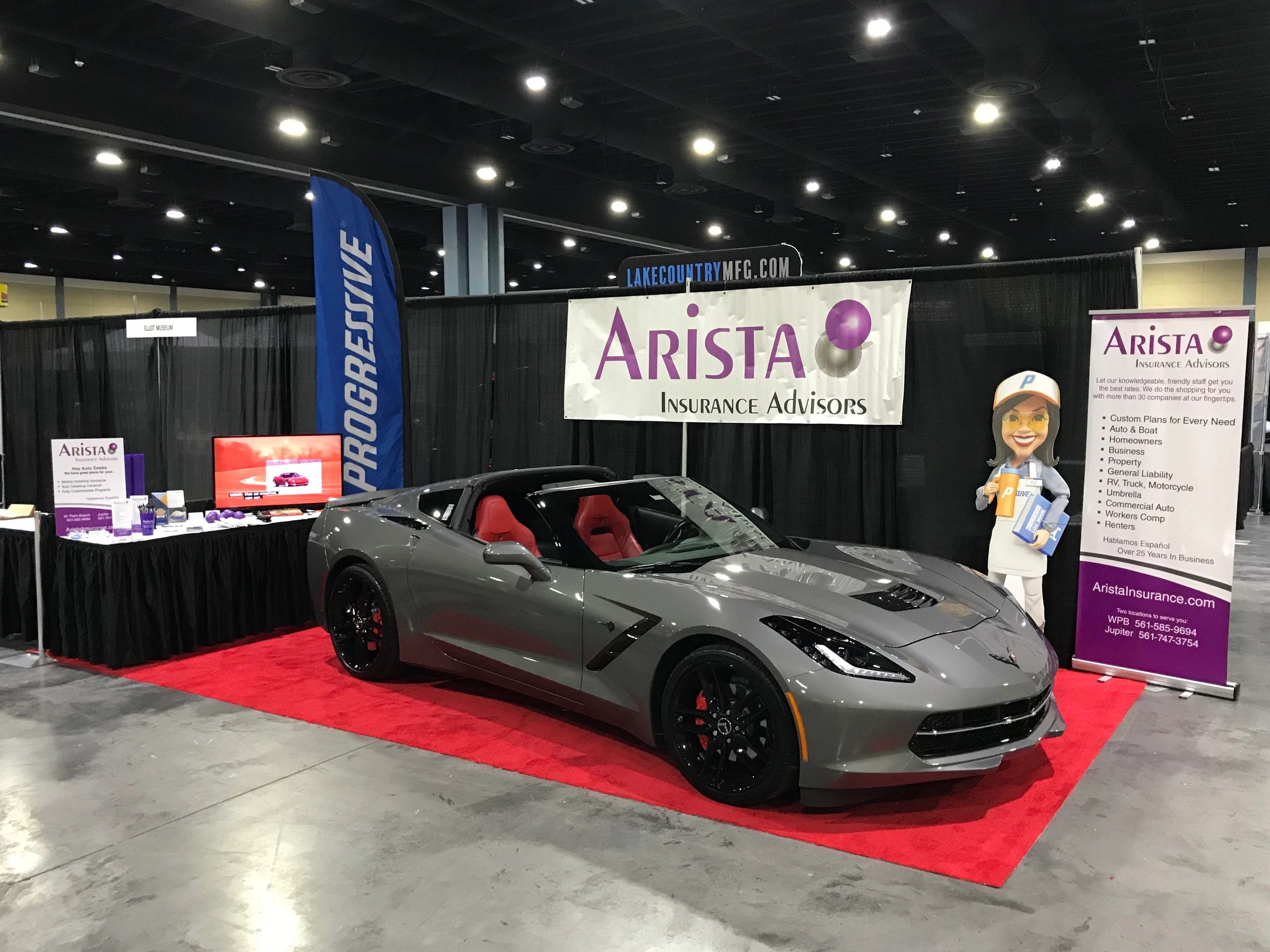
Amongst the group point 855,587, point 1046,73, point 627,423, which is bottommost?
point 855,587

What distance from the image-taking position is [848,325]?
5.87m

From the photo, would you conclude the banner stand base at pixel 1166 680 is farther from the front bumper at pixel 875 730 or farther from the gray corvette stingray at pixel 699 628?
the front bumper at pixel 875 730

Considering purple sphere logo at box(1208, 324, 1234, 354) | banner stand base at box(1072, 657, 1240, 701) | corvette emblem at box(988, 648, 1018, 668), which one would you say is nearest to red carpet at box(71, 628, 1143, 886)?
banner stand base at box(1072, 657, 1240, 701)

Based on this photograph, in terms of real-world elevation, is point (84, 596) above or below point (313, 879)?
above

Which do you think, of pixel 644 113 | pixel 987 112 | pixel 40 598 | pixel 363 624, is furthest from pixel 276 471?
pixel 987 112

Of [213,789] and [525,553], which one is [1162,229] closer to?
[525,553]

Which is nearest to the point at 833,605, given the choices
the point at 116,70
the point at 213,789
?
the point at 213,789

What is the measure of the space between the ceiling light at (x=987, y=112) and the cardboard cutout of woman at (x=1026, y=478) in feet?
17.3

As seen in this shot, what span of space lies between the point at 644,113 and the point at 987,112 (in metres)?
3.63

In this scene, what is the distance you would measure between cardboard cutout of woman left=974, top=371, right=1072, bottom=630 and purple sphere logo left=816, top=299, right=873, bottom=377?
0.91m

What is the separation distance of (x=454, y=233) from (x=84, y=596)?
8.97 m

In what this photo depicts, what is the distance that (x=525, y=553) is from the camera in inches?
156

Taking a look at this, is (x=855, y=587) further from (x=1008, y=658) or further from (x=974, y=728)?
(x=974, y=728)

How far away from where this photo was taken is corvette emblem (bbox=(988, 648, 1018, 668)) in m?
3.39
